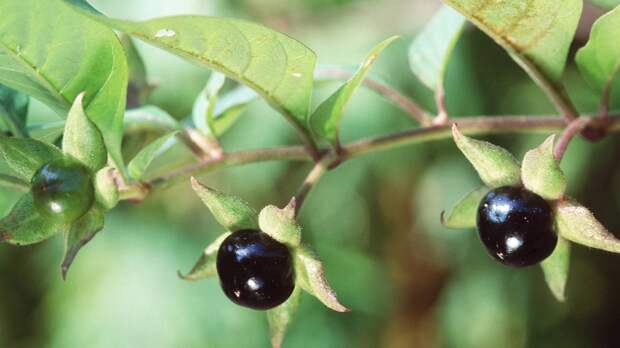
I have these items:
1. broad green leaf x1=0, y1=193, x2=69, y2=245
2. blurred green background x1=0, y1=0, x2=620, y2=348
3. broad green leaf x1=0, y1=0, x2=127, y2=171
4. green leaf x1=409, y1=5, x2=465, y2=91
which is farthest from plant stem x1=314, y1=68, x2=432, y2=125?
blurred green background x1=0, y1=0, x2=620, y2=348

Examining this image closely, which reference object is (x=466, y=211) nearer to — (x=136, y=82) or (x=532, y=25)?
(x=532, y=25)

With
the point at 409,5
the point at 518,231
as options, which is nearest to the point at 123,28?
the point at 518,231

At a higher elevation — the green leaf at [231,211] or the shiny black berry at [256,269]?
the green leaf at [231,211]

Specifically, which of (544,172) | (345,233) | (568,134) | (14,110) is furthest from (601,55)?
(345,233)

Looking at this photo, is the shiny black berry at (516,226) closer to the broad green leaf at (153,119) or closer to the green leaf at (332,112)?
the green leaf at (332,112)

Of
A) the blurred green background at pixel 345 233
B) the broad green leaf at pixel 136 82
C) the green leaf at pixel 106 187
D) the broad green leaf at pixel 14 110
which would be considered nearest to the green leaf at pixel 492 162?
the green leaf at pixel 106 187

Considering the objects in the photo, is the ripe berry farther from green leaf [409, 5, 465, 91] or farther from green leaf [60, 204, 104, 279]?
green leaf [409, 5, 465, 91]
